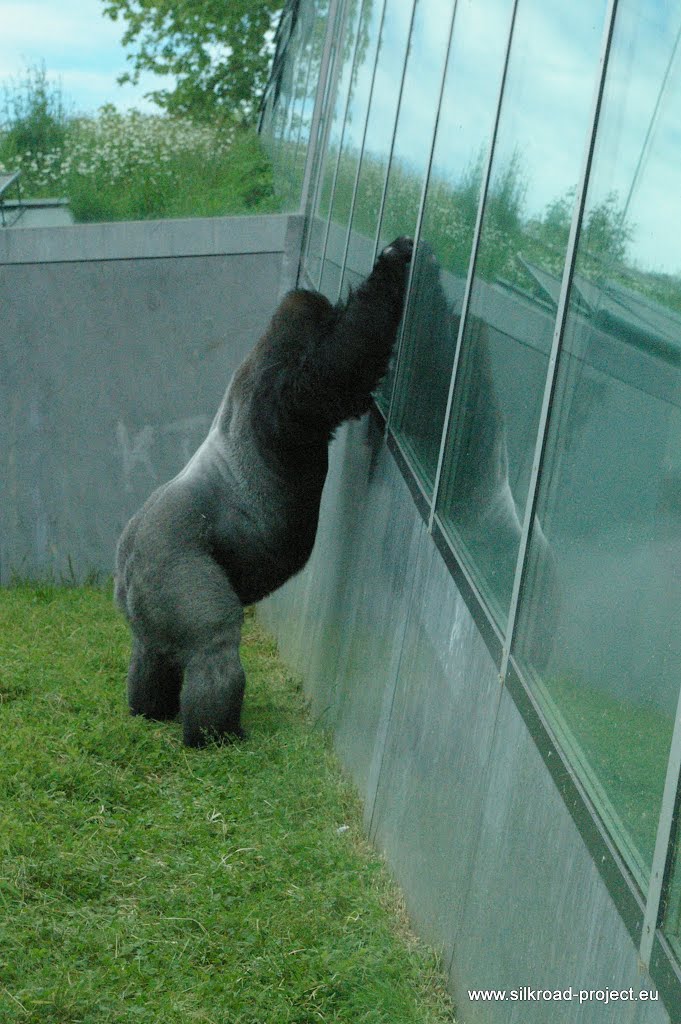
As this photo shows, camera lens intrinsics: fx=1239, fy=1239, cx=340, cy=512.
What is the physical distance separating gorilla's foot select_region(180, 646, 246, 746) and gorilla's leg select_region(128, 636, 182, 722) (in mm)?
304

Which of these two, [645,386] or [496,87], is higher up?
[496,87]

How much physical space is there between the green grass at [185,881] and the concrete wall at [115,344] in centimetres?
367

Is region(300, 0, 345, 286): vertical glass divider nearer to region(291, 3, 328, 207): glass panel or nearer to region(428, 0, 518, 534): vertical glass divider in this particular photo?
region(291, 3, 328, 207): glass panel

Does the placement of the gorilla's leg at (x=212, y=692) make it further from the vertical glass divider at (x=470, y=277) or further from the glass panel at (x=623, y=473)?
the glass panel at (x=623, y=473)

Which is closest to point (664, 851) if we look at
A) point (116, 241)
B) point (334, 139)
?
point (334, 139)

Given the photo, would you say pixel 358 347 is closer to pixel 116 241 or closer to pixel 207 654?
pixel 207 654

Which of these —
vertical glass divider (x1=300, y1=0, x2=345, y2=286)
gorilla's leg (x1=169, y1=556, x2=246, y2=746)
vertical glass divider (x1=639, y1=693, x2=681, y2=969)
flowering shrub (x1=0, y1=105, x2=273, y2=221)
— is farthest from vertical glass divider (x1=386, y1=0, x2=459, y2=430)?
flowering shrub (x1=0, y1=105, x2=273, y2=221)

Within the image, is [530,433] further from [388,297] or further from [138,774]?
[138,774]

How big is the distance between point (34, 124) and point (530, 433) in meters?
12.0

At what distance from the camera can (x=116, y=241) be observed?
400 inches

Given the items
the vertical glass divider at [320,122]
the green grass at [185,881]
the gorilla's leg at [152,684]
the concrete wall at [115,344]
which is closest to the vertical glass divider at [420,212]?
the green grass at [185,881]

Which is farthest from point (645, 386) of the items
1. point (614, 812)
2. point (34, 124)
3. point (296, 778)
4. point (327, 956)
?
point (34, 124)

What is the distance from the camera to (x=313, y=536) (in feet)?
20.2

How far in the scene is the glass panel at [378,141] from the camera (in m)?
Answer: 6.00
